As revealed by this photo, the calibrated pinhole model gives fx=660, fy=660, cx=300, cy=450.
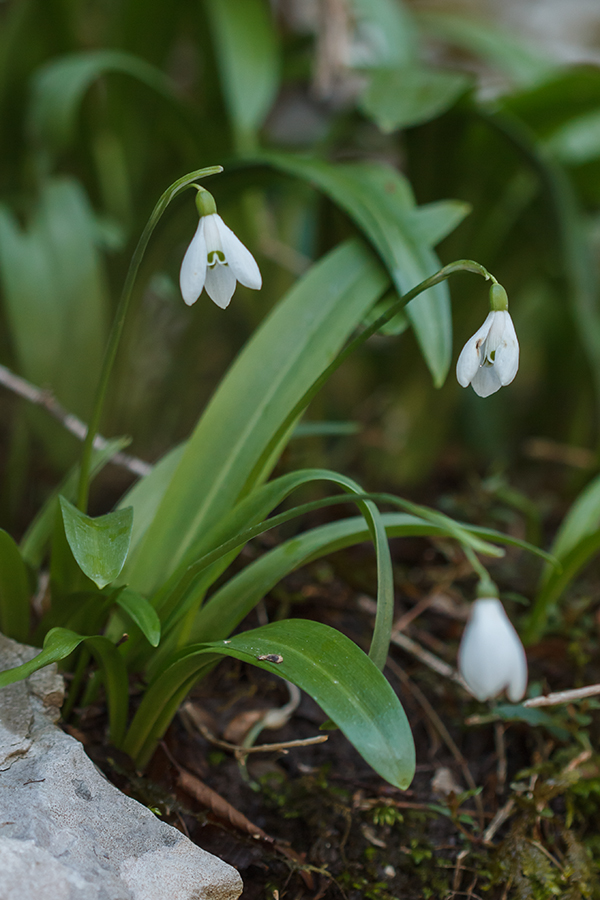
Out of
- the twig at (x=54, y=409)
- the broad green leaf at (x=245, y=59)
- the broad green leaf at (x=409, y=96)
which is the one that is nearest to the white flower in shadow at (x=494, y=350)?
the twig at (x=54, y=409)

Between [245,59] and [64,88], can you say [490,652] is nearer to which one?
[64,88]

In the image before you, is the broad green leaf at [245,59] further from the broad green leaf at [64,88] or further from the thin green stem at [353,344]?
the thin green stem at [353,344]

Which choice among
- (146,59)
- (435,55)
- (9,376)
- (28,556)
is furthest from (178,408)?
(435,55)

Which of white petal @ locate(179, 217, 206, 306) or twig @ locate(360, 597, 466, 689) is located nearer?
white petal @ locate(179, 217, 206, 306)

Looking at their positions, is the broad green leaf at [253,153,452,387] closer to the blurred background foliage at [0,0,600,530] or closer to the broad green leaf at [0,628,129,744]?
the blurred background foliage at [0,0,600,530]

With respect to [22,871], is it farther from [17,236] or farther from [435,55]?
[435,55]

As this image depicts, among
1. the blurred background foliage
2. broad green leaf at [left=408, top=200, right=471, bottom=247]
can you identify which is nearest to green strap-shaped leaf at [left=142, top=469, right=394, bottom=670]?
the blurred background foliage

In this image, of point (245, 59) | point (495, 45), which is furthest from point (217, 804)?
point (495, 45)
